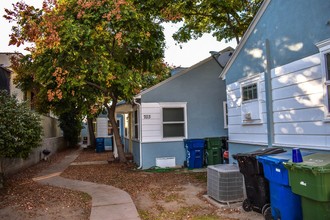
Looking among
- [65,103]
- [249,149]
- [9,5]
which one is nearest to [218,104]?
[249,149]

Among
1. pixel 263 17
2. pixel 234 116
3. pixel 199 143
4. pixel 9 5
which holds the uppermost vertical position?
pixel 9 5

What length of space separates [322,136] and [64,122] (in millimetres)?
21711

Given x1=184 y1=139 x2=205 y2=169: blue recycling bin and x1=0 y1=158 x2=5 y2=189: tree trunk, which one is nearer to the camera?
x1=0 y1=158 x2=5 y2=189: tree trunk

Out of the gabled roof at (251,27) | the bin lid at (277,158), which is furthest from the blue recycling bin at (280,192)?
the gabled roof at (251,27)

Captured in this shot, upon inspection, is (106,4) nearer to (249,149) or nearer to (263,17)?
(263,17)

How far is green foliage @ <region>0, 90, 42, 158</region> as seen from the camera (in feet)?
25.0

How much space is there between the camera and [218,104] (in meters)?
12.5

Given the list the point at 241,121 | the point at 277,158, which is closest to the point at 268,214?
the point at 277,158

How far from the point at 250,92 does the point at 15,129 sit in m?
6.44

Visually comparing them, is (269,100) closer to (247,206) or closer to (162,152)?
(247,206)

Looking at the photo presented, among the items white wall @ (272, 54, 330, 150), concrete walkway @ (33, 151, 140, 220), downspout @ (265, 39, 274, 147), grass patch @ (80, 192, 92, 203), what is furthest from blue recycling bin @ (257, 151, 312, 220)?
grass patch @ (80, 192, 92, 203)

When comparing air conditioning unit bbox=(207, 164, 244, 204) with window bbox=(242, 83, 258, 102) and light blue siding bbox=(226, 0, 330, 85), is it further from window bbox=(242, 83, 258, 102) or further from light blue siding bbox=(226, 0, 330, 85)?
light blue siding bbox=(226, 0, 330, 85)

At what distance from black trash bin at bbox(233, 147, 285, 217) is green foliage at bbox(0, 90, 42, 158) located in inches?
237

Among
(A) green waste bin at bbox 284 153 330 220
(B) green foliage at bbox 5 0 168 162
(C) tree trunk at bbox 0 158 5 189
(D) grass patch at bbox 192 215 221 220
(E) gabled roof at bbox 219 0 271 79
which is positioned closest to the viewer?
(A) green waste bin at bbox 284 153 330 220
